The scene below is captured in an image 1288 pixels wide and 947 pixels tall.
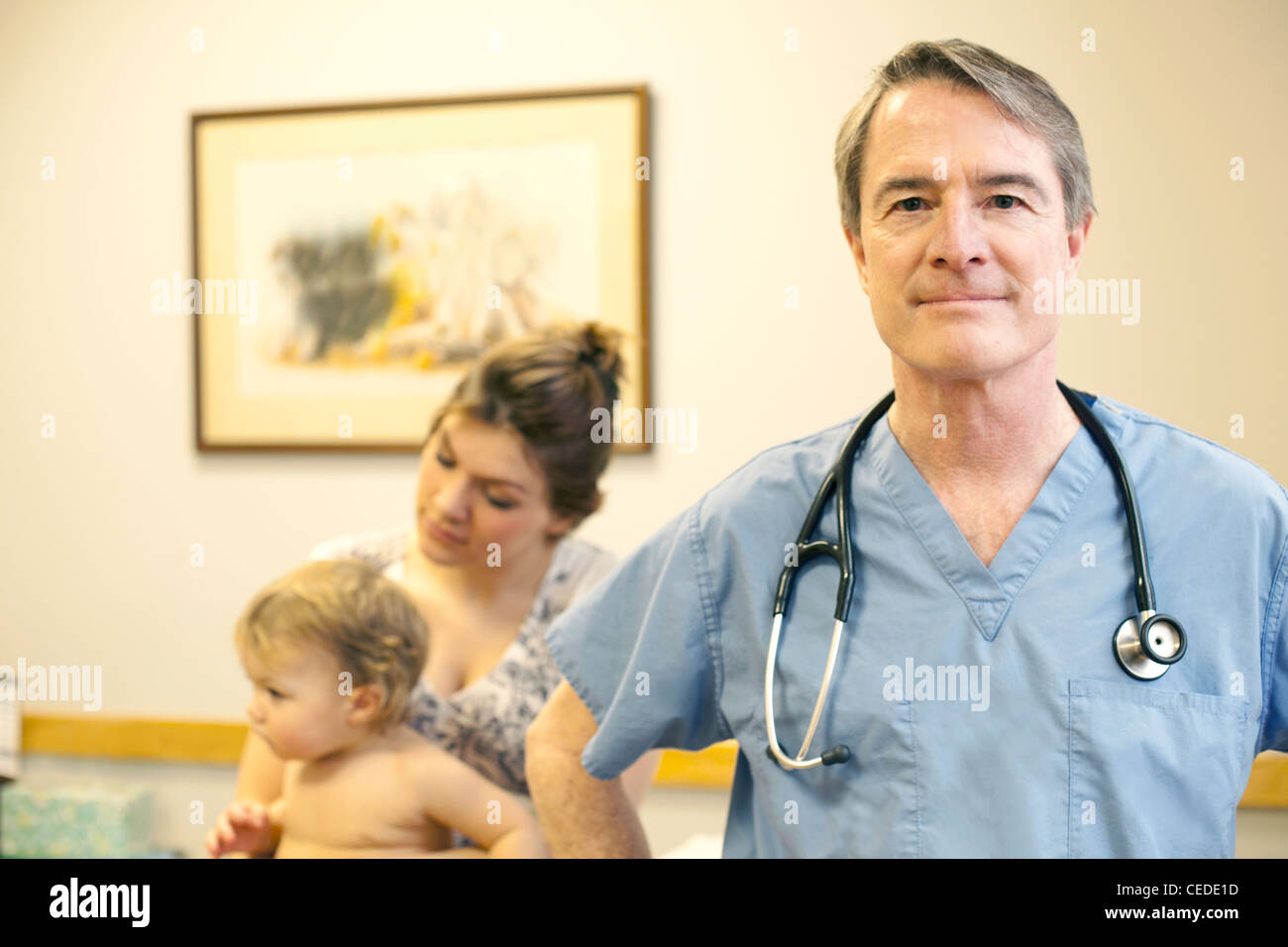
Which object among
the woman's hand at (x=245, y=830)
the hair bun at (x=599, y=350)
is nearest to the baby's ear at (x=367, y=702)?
the woman's hand at (x=245, y=830)

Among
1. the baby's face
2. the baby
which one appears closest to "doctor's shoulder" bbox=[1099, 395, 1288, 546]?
the baby

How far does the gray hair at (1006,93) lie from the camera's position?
0.71 metres

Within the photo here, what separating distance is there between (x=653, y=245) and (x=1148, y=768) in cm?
84

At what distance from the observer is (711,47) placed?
1253 millimetres

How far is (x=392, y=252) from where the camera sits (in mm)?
1349

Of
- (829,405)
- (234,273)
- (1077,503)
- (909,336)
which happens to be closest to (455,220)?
(234,273)

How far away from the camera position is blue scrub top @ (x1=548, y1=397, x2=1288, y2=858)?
69 centimetres

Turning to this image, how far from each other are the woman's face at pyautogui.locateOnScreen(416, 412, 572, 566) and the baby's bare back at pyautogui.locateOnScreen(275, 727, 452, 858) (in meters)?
0.22

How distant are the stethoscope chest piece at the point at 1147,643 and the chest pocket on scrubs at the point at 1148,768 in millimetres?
13

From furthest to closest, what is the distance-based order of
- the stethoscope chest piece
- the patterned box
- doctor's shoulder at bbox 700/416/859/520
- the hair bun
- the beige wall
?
the patterned box → the hair bun → the beige wall → doctor's shoulder at bbox 700/416/859/520 → the stethoscope chest piece

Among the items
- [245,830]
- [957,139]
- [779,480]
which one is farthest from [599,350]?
[245,830]

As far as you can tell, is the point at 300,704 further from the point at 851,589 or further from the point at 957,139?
the point at 957,139

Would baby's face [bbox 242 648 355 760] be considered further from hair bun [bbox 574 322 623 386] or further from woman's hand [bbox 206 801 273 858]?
hair bun [bbox 574 322 623 386]

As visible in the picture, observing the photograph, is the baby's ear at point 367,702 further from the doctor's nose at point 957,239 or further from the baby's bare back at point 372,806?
the doctor's nose at point 957,239
